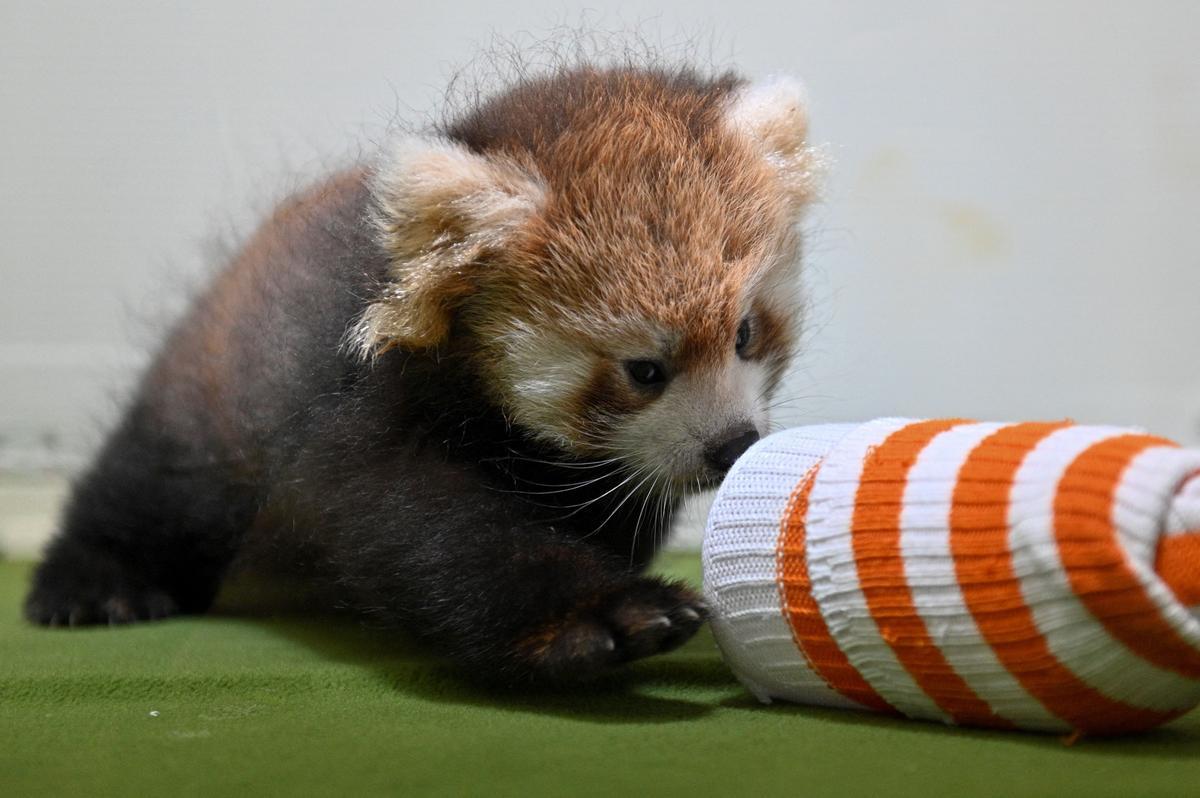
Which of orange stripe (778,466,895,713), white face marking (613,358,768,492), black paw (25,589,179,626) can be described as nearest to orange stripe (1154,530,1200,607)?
orange stripe (778,466,895,713)

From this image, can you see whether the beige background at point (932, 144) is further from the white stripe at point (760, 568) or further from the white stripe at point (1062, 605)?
the white stripe at point (1062, 605)

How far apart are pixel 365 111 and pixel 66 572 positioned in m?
1.52

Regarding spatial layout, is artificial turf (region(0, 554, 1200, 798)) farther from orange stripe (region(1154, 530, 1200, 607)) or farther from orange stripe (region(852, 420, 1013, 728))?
orange stripe (region(1154, 530, 1200, 607))

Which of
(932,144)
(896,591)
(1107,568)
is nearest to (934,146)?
(932,144)

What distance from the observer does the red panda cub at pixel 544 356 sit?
6.08 feet

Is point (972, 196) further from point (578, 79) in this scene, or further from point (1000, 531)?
point (1000, 531)

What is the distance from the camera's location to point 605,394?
1.97 meters

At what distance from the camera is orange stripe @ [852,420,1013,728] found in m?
1.50

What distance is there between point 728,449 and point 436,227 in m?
0.57

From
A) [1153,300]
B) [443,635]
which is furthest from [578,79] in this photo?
[1153,300]

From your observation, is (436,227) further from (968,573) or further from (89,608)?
(89,608)

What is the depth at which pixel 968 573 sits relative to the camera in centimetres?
144

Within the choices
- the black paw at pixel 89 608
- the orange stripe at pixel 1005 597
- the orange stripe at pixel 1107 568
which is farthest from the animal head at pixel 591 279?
the black paw at pixel 89 608

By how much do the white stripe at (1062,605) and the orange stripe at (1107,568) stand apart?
11 mm
